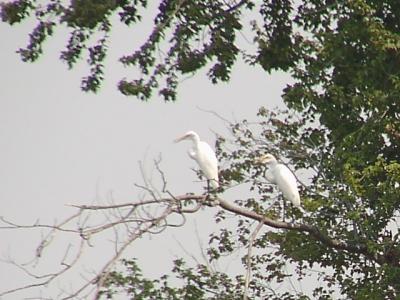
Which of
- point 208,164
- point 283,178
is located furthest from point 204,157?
point 283,178

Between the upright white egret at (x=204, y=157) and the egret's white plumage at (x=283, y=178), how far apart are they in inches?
25.4

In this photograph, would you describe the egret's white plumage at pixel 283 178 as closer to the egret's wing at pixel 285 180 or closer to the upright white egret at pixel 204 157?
the egret's wing at pixel 285 180

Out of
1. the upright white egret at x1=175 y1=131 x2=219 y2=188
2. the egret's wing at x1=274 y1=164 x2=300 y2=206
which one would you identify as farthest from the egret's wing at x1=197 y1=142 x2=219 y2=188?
the egret's wing at x1=274 y1=164 x2=300 y2=206

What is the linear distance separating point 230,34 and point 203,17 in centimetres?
51

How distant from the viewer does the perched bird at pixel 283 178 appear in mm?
11789

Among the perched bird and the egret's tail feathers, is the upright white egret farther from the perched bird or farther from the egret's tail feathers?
the perched bird

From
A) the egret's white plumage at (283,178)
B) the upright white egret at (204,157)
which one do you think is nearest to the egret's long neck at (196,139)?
the upright white egret at (204,157)

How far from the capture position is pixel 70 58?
14039mm

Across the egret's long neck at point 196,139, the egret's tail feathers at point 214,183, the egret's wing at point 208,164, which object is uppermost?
the egret's long neck at point 196,139

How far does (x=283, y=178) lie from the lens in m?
11.8

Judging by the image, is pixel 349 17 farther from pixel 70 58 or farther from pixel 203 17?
pixel 70 58

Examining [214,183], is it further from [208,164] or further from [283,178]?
[283,178]

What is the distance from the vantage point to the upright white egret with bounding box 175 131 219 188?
11188mm

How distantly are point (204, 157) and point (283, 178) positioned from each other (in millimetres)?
806
